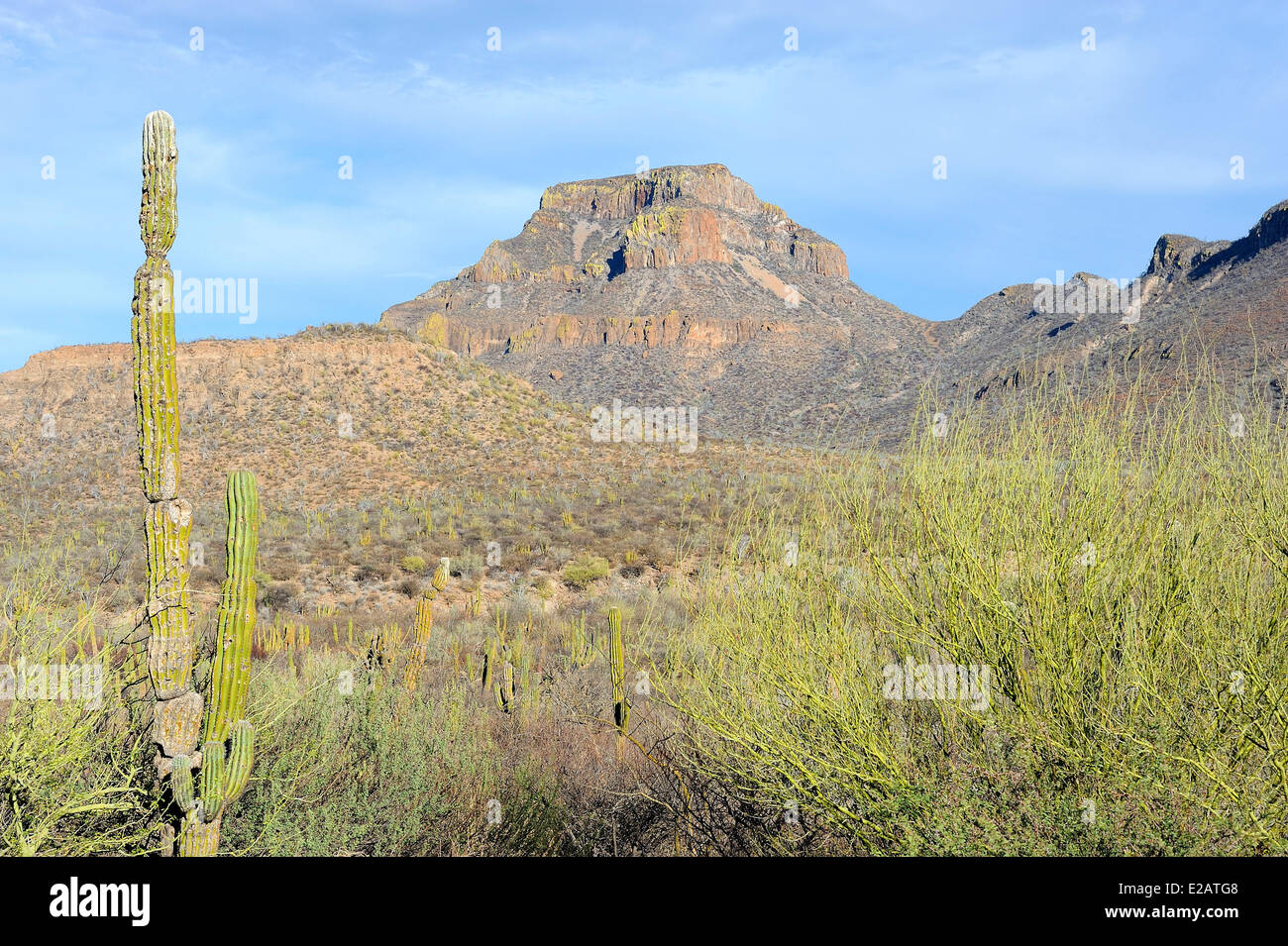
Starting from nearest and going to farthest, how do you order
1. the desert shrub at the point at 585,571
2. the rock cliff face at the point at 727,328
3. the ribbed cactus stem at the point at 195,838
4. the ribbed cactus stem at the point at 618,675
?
the ribbed cactus stem at the point at 195,838
the ribbed cactus stem at the point at 618,675
the desert shrub at the point at 585,571
the rock cliff face at the point at 727,328

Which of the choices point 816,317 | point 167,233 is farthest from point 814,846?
point 816,317

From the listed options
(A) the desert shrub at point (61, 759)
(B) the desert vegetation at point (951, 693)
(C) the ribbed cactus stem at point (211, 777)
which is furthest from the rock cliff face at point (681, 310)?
(C) the ribbed cactus stem at point (211, 777)

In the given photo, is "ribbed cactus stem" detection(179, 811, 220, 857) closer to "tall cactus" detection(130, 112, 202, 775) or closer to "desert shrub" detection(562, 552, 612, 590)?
"tall cactus" detection(130, 112, 202, 775)

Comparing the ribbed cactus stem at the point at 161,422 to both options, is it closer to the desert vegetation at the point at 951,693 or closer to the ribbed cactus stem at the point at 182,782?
the ribbed cactus stem at the point at 182,782

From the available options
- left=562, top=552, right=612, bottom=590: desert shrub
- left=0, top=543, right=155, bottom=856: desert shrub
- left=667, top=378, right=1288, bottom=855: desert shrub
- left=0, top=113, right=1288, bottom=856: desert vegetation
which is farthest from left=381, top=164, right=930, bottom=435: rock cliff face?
left=0, top=543, right=155, bottom=856: desert shrub

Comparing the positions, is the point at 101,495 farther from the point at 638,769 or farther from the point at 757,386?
the point at 757,386

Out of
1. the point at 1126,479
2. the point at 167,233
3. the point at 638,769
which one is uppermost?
the point at 167,233
